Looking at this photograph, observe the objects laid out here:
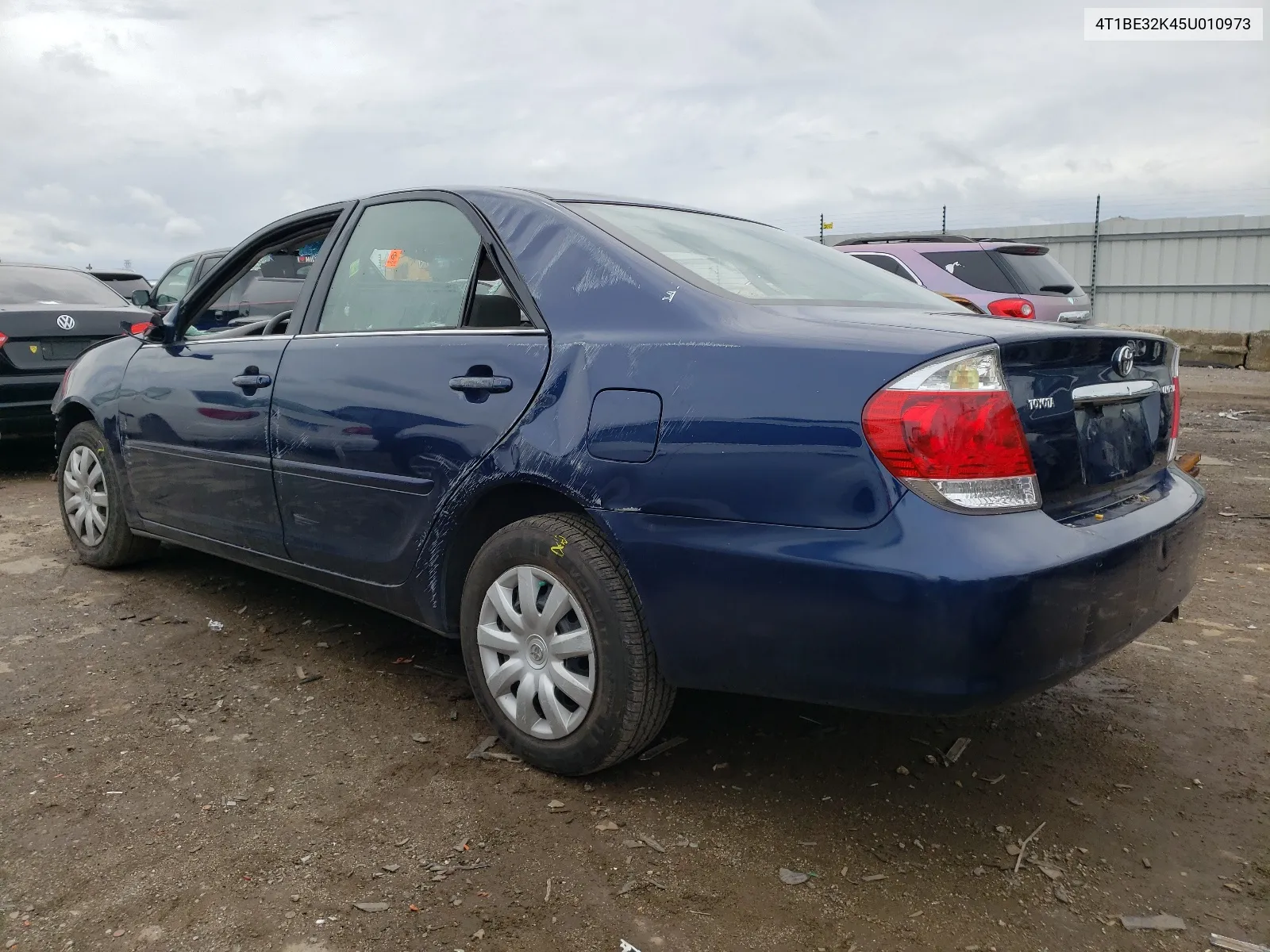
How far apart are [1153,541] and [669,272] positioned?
1.31 metres

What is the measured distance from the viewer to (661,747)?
288cm

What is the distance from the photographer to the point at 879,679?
7.01 ft

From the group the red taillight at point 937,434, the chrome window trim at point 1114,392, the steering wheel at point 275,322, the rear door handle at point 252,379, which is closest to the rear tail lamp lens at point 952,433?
the red taillight at point 937,434

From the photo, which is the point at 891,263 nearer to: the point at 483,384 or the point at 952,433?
the point at 483,384

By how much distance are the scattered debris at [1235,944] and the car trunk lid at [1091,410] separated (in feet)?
2.89

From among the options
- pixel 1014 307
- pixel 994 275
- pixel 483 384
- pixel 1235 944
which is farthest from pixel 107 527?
pixel 994 275

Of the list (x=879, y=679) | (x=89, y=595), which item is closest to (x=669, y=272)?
(x=879, y=679)

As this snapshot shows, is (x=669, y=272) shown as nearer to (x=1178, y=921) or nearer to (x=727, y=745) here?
(x=727, y=745)

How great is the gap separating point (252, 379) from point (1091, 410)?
2608mm

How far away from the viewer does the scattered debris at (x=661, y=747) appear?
9.29ft

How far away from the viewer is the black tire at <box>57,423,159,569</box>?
4.46 meters

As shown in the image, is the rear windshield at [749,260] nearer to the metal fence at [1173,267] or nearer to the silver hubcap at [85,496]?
the silver hubcap at [85,496]

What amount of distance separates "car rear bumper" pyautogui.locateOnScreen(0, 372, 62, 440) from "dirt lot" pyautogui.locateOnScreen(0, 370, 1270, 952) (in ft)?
12.4

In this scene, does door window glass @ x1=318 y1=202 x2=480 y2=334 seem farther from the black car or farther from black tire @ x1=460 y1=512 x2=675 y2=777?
the black car
